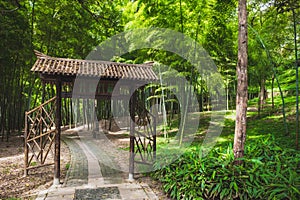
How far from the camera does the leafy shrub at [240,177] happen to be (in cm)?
327

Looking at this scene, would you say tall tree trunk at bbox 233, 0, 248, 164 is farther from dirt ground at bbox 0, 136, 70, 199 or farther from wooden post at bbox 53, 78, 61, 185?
dirt ground at bbox 0, 136, 70, 199

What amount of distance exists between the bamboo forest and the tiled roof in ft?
0.07

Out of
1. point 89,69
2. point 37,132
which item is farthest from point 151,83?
point 37,132

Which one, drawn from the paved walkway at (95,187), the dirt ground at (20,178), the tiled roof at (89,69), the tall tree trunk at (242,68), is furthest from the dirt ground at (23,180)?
the tiled roof at (89,69)

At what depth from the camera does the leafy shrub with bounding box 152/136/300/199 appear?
3.27 meters

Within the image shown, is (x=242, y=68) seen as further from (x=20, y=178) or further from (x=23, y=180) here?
(x=20, y=178)

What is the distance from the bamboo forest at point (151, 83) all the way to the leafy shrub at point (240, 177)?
0.06 ft

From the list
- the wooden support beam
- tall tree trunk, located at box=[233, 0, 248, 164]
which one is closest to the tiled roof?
the wooden support beam

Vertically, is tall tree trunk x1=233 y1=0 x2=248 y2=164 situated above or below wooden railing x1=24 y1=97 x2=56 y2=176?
above

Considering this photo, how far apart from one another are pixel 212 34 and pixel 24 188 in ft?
24.9

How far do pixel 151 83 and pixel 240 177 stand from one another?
19.6 ft

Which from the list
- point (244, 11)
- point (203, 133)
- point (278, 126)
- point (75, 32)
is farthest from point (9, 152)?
point (278, 126)

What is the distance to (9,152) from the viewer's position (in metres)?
8.52

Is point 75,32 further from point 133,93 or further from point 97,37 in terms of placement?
point 133,93
